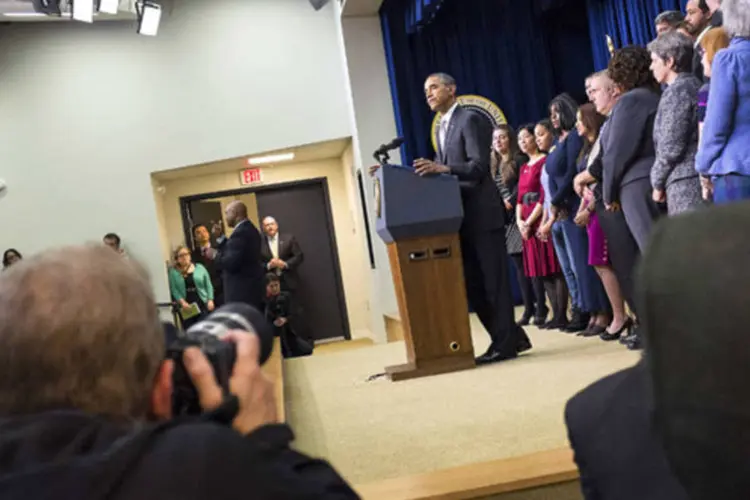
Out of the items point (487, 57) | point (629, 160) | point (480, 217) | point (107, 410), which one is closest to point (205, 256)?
point (487, 57)

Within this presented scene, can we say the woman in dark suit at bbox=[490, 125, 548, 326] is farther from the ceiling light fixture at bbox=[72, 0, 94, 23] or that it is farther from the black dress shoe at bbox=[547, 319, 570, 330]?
the ceiling light fixture at bbox=[72, 0, 94, 23]

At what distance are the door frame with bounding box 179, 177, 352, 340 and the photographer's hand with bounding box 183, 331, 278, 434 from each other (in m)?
7.91

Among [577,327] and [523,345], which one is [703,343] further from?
[577,327]

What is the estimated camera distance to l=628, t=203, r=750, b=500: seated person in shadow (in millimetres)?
450

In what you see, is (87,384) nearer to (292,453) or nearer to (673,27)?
(292,453)

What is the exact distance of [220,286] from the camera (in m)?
8.56

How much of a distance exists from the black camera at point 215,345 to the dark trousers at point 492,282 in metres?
2.54

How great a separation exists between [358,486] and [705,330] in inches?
57.8

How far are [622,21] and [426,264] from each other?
4013 mm

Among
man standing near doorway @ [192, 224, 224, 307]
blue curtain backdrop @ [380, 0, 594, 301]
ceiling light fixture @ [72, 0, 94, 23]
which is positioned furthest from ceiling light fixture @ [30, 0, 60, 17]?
blue curtain backdrop @ [380, 0, 594, 301]

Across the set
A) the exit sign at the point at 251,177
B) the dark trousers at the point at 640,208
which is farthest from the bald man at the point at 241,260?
the exit sign at the point at 251,177

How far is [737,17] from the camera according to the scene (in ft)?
7.95

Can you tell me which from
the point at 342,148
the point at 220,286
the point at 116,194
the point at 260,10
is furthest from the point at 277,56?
the point at 220,286

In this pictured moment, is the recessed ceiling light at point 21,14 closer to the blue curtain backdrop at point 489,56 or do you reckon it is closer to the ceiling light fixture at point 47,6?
the ceiling light fixture at point 47,6
